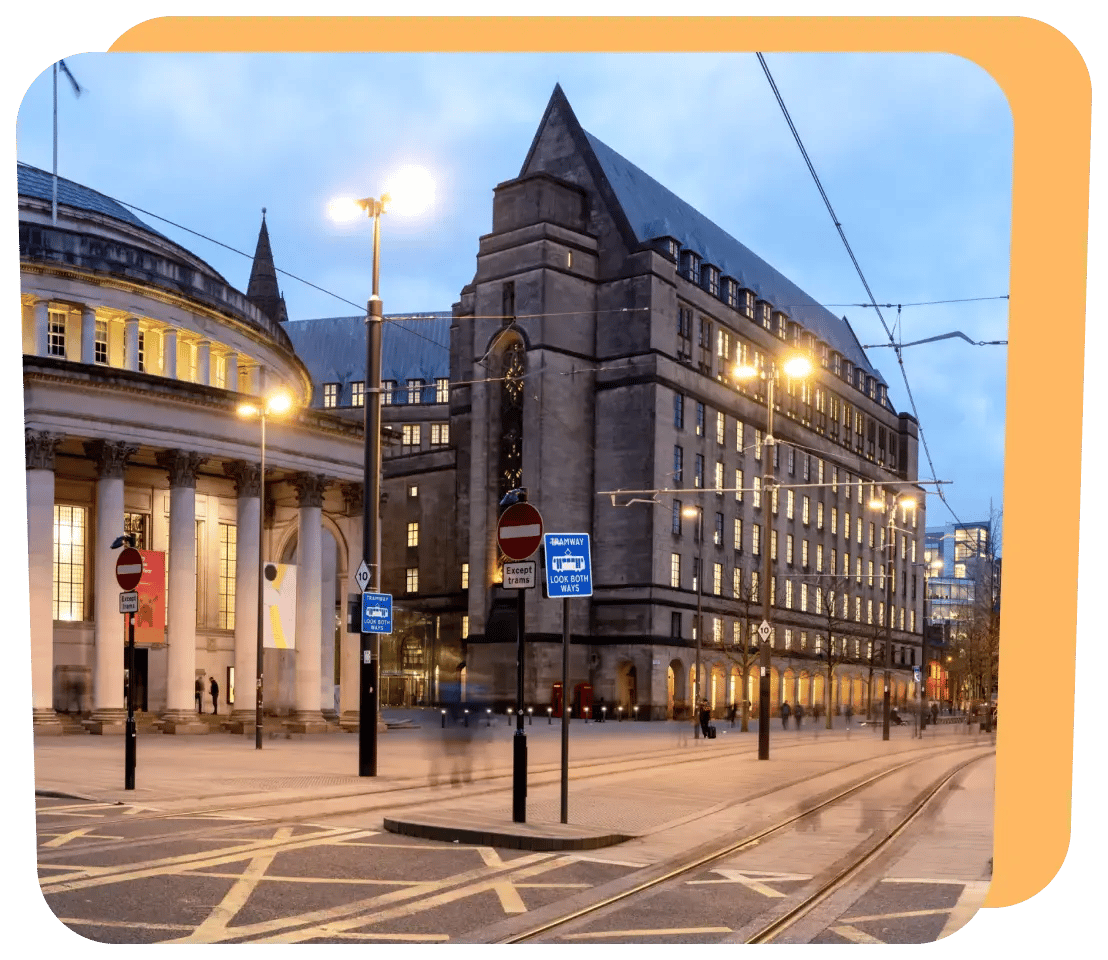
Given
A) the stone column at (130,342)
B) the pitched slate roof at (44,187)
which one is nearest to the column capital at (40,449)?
the stone column at (130,342)

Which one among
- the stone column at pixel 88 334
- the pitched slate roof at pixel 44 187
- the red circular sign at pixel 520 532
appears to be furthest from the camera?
the stone column at pixel 88 334

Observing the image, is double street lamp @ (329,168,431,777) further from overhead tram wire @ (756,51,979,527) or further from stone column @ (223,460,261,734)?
stone column @ (223,460,261,734)

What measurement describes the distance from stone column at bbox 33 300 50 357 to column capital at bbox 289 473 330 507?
9612 millimetres

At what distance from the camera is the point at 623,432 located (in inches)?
695

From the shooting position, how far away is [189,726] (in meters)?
43.8

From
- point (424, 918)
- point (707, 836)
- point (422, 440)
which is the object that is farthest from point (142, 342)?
point (424, 918)

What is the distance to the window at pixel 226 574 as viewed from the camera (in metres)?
51.4

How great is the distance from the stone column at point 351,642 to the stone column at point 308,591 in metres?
0.94

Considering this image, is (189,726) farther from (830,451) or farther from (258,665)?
(830,451)

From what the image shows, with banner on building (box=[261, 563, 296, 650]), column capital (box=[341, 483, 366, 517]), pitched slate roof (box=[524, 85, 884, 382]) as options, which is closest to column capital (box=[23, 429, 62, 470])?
banner on building (box=[261, 563, 296, 650])

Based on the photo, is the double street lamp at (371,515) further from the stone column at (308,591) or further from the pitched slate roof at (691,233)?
the stone column at (308,591)

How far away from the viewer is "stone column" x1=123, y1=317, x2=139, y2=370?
43.7 meters

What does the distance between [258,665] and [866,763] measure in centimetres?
1668

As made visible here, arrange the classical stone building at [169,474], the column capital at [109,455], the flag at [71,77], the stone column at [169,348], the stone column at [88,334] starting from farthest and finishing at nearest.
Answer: the stone column at [169,348] → the stone column at [88,334] → the column capital at [109,455] → the classical stone building at [169,474] → the flag at [71,77]
